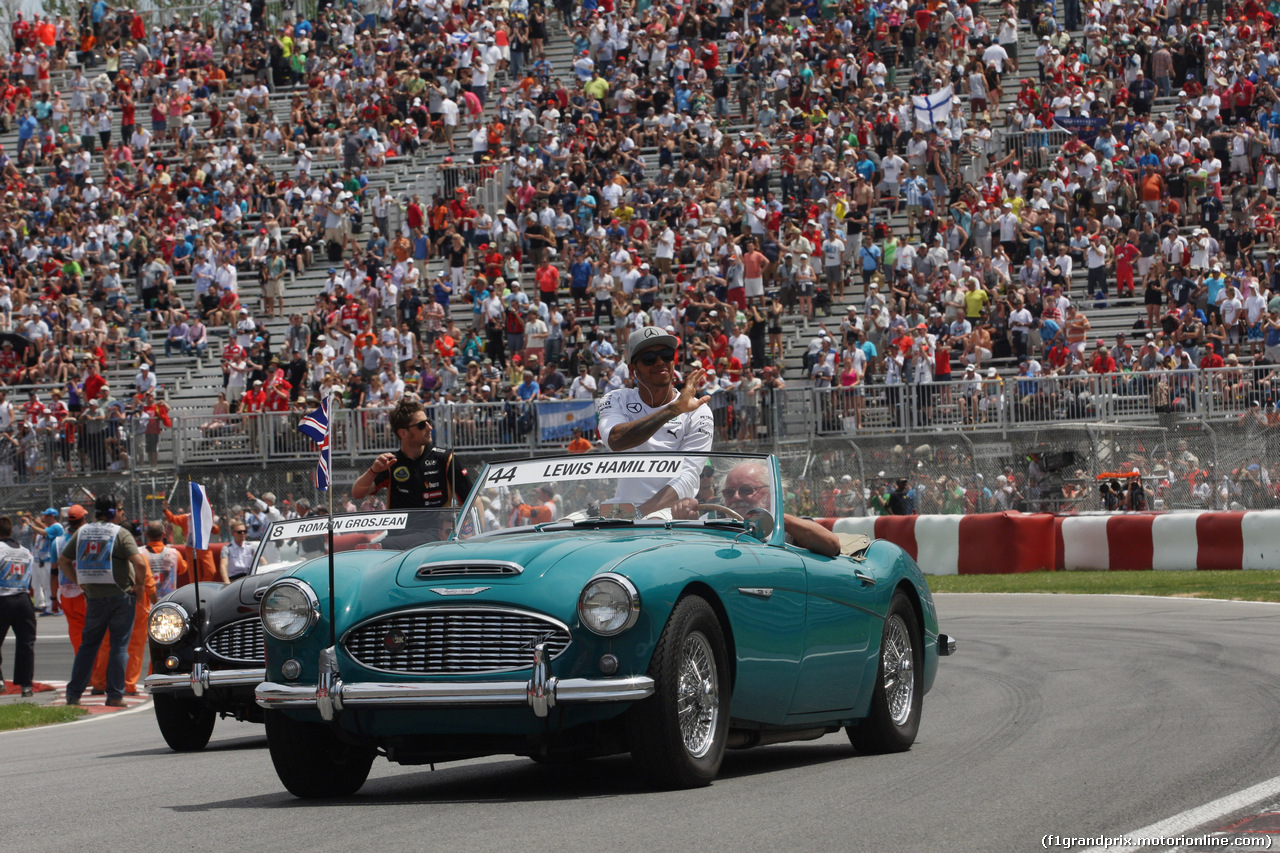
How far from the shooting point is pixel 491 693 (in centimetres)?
696

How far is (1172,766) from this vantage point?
7.78 meters

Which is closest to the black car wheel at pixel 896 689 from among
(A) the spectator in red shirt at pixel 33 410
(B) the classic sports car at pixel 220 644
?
(B) the classic sports car at pixel 220 644

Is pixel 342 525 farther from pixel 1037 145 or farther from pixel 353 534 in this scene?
pixel 1037 145

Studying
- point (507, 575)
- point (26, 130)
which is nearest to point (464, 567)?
point (507, 575)

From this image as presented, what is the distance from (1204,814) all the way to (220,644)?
6.50 meters

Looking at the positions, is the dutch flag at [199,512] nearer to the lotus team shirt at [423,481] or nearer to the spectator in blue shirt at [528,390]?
the lotus team shirt at [423,481]

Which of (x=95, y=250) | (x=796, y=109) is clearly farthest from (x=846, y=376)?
(x=95, y=250)

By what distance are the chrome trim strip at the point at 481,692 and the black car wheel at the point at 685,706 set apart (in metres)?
0.11

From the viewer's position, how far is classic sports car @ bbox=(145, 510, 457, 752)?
10859 mm

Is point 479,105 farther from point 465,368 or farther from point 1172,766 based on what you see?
point 1172,766

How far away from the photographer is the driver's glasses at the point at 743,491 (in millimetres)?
8500

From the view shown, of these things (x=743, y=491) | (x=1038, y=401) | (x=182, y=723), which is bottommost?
(x=182, y=723)

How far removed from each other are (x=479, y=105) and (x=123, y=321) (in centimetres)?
871

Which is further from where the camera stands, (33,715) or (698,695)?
(33,715)
